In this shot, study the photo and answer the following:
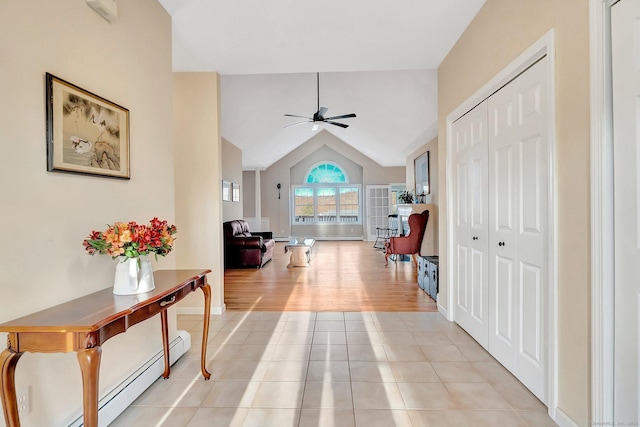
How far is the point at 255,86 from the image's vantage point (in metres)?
5.45

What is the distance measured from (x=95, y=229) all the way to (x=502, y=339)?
2686mm

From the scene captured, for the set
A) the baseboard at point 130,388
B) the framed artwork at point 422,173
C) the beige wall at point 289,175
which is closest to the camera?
the baseboard at point 130,388

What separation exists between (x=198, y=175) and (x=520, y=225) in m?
3.15

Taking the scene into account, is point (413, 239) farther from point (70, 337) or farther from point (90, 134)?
point (70, 337)

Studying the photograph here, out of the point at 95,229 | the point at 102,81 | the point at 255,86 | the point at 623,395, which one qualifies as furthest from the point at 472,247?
the point at 255,86

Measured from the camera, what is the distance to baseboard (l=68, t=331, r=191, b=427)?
5.59 feet

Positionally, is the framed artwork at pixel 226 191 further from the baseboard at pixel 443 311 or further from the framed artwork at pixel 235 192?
the baseboard at pixel 443 311

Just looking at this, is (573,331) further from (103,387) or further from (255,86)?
(255,86)

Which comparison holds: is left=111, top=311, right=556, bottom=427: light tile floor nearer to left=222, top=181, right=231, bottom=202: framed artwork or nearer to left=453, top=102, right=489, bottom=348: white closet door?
left=453, top=102, right=489, bottom=348: white closet door

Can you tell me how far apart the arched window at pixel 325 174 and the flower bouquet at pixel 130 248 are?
10.1 m

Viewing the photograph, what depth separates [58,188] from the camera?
1.49m

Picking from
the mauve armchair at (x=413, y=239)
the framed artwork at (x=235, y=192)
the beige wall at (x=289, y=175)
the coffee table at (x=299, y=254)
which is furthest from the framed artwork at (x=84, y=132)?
the beige wall at (x=289, y=175)

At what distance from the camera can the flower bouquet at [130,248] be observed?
1541 mm

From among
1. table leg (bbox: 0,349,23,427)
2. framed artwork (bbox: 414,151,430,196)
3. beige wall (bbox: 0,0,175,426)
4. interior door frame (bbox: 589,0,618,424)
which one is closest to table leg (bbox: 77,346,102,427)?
table leg (bbox: 0,349,23,427)
